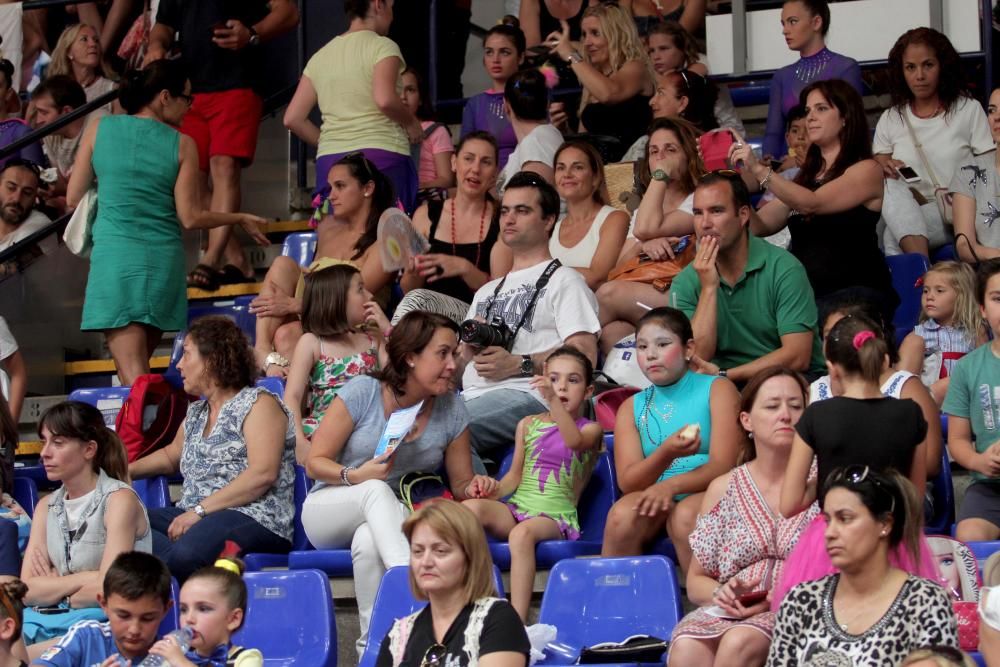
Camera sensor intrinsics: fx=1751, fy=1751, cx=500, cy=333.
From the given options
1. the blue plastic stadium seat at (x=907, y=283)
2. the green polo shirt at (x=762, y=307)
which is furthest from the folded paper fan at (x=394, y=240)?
the blue plastic stadium seat at (x=907, y=283)

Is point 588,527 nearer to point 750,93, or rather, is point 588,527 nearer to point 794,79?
point 794,79

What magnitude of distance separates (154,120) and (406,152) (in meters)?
1.23

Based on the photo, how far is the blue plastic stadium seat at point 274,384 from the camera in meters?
6.55

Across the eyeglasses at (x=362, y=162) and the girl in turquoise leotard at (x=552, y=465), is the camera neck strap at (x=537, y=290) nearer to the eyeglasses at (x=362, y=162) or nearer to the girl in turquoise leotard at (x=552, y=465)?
the girl in turquoise leotard at (x=552, y=465)

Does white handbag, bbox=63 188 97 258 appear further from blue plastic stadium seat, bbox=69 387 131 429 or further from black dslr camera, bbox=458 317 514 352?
black dslr camera, bbox=458 317 514 352

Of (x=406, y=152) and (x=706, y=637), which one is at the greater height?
(x=406, y=152)

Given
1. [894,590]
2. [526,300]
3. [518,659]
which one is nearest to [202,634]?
[518,659]

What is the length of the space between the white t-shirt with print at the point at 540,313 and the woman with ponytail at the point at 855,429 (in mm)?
1554

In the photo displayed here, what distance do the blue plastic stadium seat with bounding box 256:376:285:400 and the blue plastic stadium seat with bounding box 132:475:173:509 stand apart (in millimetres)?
553

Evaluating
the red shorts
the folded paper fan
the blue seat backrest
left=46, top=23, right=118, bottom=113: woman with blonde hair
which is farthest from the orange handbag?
left=46, top=23, right=118, bottom=113: woman with blonde hair

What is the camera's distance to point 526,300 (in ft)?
20.7

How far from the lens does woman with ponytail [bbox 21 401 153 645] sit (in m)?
5.26

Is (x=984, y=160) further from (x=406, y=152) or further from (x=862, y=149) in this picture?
(x=406, y=152)

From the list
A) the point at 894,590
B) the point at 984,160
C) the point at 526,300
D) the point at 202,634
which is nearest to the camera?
the point at 894,590
